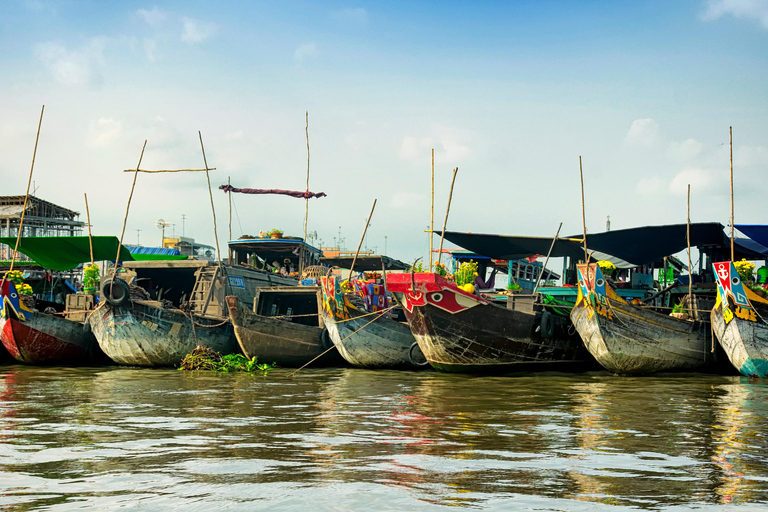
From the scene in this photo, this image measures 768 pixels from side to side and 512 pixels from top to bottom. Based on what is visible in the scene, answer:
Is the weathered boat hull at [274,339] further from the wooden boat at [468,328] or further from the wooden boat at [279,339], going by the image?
the wooden boat at [468,328]

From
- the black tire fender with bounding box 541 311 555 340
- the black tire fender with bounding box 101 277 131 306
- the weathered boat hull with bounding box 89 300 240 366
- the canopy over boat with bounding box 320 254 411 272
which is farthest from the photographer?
the canopy over boat with bounding box 320 254 411 272

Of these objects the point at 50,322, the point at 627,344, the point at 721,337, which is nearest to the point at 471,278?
the point at 627,344

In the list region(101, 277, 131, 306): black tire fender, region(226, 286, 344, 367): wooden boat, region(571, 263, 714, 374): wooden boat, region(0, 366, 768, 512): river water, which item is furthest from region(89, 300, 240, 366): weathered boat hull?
region(571, 263, 714, 374): wooden boat

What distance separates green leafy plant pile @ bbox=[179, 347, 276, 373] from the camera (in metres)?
15.4

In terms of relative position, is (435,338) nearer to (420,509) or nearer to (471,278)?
(471,278)

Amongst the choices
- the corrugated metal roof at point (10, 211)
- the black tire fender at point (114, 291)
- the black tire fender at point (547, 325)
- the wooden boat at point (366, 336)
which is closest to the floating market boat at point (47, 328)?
the black tire fender at point (114, 291)

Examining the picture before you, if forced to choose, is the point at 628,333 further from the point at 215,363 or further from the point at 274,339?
the point at 215,363

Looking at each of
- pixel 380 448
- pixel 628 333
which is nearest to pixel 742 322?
pixel 628 333

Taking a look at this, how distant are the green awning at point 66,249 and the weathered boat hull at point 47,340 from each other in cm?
234

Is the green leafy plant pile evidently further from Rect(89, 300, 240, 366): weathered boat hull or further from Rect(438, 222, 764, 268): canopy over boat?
Rect(438, 222, 764, 268): canopy over boat

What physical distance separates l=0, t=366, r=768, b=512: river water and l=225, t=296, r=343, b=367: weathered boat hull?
4.43 meters

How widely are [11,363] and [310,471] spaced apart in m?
15.5

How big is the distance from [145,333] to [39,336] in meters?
2.73

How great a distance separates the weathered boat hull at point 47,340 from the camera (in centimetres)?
1639
